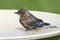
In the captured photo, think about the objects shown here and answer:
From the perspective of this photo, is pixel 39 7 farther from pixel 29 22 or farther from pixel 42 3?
pixel 29 22

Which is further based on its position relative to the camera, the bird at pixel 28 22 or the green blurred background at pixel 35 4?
the green blurred background at pixel 35 4

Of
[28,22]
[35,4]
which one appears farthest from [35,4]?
[28,22]

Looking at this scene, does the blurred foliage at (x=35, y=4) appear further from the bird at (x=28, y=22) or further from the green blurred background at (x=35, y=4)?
the bird at (x=28, y=22)

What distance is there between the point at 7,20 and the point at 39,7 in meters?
0.70

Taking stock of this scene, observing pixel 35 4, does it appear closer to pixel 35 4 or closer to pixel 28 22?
pixel 35 4

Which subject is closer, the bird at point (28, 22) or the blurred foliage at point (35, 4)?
the bird at point (28, 22)

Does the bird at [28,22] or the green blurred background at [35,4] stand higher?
the green blurred background at [35,4]

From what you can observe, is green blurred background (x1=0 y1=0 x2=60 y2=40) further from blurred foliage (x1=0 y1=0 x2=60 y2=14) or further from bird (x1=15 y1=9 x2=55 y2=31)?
bird (x1=15 y1=9 x2=55 y2=31)

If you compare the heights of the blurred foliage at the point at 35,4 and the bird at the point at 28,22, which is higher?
the blurred foliage at the point at 35,4

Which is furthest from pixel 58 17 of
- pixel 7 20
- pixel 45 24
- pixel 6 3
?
pixel 6 3

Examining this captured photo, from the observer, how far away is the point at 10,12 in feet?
3.77

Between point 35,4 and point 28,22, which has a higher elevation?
point 35,4

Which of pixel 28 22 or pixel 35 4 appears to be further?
pixel 35 4

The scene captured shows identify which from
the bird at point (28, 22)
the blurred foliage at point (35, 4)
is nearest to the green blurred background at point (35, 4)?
the blurred foliage at point (35, 4)
